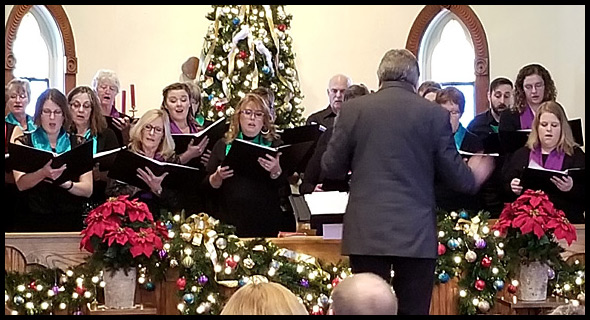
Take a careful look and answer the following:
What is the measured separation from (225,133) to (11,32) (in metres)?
3.82

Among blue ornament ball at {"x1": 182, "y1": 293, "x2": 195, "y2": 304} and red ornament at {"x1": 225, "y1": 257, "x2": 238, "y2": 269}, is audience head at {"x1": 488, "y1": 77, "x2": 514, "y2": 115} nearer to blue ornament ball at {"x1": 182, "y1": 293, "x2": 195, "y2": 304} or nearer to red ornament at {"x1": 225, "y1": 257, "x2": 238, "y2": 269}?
red ornament at {"x1": 225, "y1": 257, "x2": 238, "y2": 269}

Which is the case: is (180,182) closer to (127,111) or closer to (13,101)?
(13,101)

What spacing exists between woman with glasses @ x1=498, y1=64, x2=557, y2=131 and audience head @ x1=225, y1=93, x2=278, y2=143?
1.33 meters

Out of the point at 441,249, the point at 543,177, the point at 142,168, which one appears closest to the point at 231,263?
the point at 142,168

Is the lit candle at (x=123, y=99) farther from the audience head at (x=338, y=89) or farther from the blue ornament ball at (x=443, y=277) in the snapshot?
the blue ornament ball at (x=443, y=277)

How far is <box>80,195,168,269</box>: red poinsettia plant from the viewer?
4176 mm

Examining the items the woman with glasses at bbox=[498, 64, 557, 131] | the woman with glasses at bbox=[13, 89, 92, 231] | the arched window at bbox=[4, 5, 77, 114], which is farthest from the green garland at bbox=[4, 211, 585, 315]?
the arched window at bbox=[4, 5, 77, 114]

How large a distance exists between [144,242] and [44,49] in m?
4.75

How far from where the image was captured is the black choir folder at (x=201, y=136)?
489 centimetres

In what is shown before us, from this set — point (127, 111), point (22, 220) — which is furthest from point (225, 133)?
point (127, 111)

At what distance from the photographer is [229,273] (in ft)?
14.3

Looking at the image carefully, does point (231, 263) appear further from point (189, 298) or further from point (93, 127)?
point (93, 127)

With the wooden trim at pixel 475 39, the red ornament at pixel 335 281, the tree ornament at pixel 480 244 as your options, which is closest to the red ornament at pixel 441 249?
the tree ornament at pixel 480 244

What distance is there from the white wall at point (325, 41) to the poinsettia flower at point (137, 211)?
4283 millimetres
